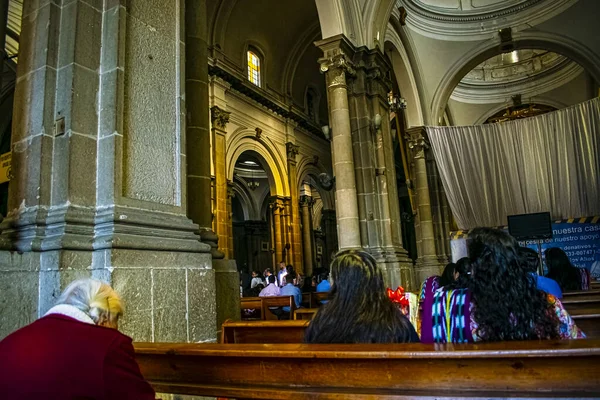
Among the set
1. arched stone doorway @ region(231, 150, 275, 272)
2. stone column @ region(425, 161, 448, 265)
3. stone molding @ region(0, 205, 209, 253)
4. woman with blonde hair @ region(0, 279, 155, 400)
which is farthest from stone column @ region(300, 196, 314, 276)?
woman with blonde hair @ region(0, 279, 155, 400)

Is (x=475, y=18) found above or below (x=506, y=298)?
above

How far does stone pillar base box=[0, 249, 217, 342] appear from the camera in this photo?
9.32 feet

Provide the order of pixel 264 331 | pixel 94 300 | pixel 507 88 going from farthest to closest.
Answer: pixel 507 88, pixel 264 331, pixel 94 300

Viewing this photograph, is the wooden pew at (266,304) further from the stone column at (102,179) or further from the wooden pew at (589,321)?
the wooden pew at (589,321)

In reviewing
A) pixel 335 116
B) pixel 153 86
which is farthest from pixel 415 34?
pixel 153 86

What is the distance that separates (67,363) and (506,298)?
5.20ft

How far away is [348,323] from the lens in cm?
204

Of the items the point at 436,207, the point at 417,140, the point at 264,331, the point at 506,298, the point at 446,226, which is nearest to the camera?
the point at 506,298

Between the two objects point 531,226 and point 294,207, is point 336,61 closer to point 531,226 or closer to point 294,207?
point 531,226

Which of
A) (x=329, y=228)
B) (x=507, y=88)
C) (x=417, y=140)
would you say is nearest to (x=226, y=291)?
(x=417, y=140)

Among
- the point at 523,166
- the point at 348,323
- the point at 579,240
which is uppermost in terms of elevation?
the point at 523,166

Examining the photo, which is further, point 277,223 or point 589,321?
point 277,223

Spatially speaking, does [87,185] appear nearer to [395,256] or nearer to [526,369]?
[526,369]

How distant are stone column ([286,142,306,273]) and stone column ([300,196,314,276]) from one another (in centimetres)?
30
